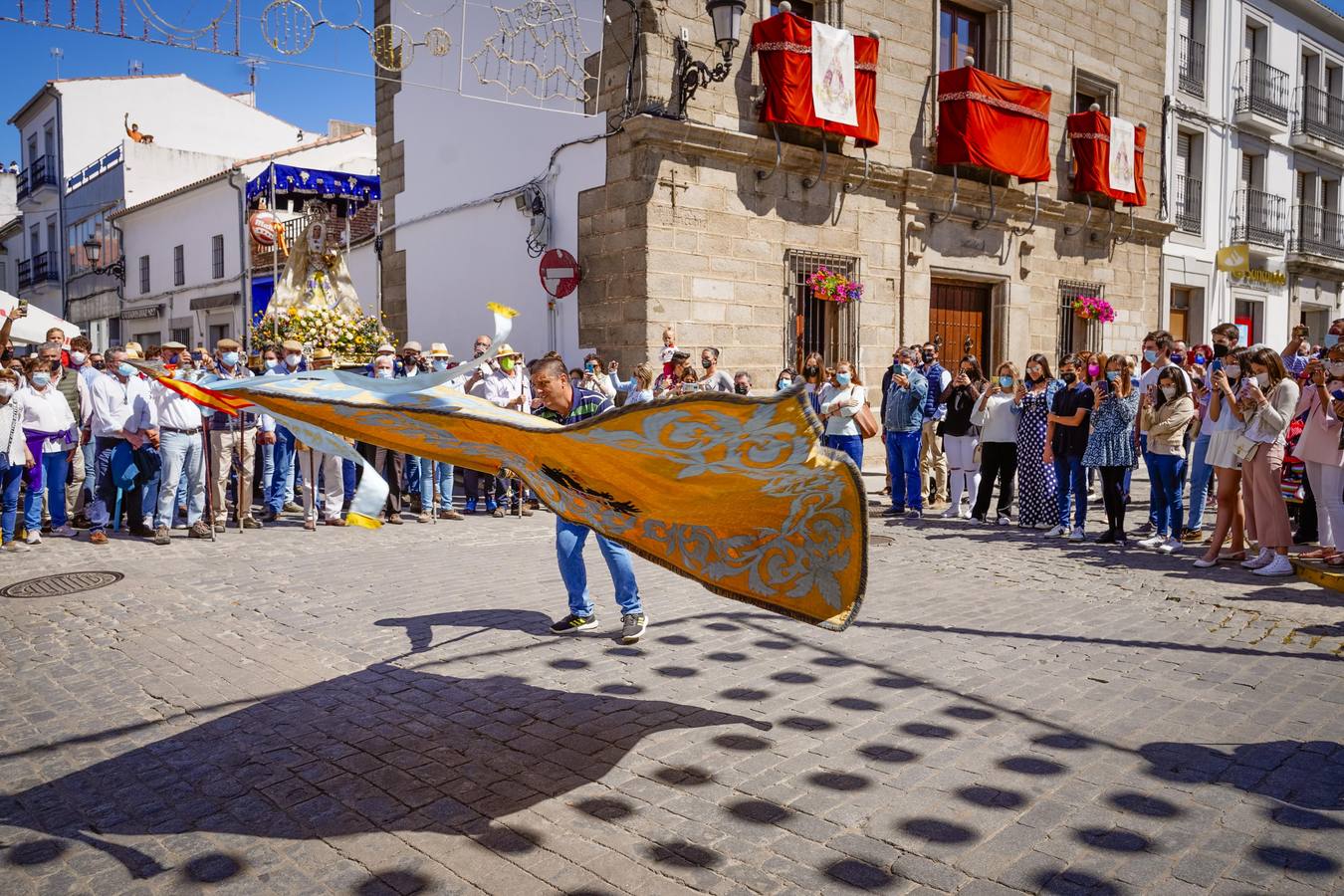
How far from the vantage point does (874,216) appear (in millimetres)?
15508

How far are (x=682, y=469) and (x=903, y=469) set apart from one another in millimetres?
8508

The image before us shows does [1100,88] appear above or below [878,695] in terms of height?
above

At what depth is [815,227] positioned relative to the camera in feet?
48.6

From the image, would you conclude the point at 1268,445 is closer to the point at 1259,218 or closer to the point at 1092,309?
the point at 1092,309

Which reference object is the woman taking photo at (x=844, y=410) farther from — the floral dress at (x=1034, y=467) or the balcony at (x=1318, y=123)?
the balcony at (x=1318, y=123)

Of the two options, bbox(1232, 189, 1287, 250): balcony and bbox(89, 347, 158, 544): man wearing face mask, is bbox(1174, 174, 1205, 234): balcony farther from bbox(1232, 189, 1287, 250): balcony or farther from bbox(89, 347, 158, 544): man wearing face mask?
bbox(89, 347, 158, 544): man wearing face mask

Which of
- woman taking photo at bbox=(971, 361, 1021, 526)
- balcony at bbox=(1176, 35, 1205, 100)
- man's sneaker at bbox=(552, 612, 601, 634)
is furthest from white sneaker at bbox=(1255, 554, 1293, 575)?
balcony at bbox=(1176, 35, 1205, 100)

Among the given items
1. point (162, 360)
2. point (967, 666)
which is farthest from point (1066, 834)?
point (162, 360)

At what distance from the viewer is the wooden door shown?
16953 mm

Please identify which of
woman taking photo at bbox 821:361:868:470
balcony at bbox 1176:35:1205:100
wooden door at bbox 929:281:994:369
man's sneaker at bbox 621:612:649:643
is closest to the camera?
man's sneaker at bbox 621:612:649:643

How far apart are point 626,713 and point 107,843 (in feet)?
7.17

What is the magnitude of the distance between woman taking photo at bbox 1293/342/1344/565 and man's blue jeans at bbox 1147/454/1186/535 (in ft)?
3.90

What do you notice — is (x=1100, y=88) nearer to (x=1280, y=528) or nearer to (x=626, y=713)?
(x=1280, y=528)

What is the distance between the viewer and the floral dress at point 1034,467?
409 inches
